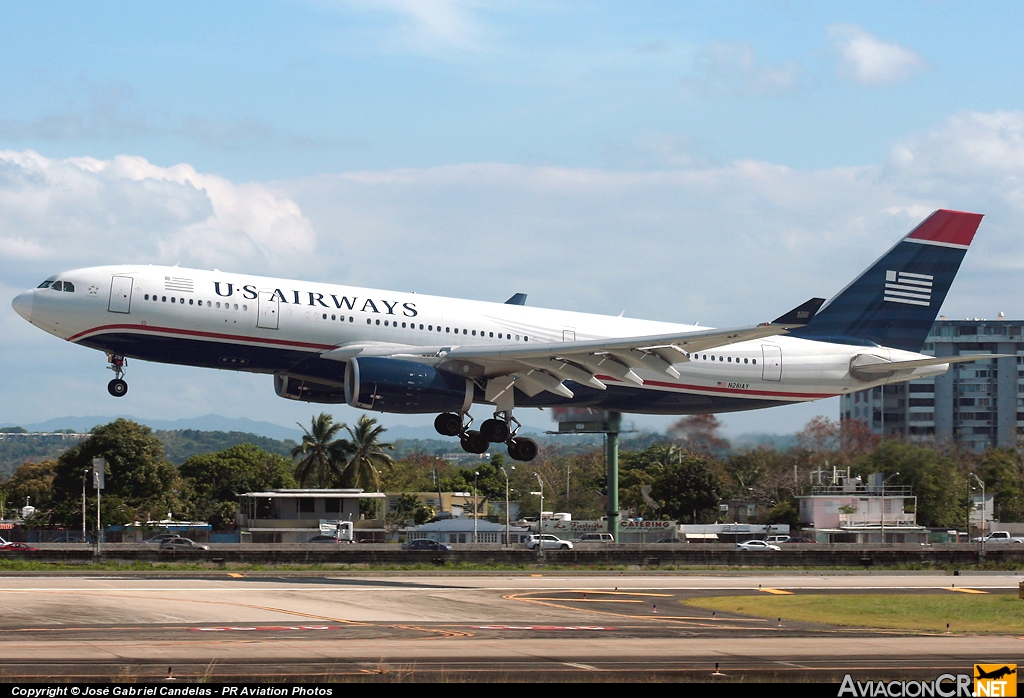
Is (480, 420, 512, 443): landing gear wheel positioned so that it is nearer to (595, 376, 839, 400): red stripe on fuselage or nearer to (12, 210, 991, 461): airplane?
(12, 210, 991, 461): airplane

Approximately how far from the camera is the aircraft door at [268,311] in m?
39.8

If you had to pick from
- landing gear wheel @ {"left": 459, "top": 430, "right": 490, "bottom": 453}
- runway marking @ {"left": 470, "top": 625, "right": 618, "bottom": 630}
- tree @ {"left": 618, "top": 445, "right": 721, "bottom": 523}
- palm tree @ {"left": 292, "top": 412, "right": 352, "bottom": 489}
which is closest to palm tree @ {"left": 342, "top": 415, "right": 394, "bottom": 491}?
palm tree @ {"left": 292, "top": 412, "right": 352, "bottom": 489}

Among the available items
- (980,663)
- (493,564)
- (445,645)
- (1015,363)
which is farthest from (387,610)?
(1015,363)

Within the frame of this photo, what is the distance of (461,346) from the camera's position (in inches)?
1670

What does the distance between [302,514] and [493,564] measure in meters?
51.9

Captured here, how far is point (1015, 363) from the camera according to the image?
594ft

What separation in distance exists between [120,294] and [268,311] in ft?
16.1

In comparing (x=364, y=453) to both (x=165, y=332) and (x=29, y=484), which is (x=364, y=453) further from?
(x=165, y=332)

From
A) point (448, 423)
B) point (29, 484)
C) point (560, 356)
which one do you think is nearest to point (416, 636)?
point (560, 356)

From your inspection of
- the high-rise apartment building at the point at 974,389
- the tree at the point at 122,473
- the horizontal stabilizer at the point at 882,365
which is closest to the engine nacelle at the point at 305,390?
the horizontal stabilizer at the point at 882,365

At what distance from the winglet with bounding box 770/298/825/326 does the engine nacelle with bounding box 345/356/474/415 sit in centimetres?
1205

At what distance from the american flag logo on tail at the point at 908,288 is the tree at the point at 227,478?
9999cm

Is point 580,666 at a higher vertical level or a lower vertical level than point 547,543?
higher

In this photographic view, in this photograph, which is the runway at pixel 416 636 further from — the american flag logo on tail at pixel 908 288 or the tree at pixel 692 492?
the tree at pixel 692 492
